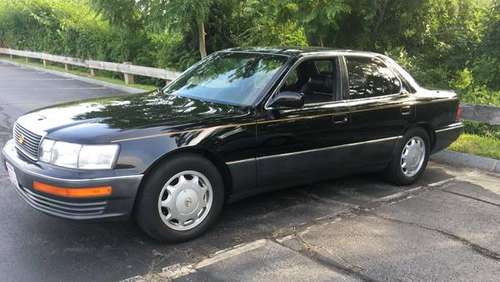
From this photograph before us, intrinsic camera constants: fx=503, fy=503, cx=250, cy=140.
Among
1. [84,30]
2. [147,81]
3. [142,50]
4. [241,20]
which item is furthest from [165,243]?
[84,30]

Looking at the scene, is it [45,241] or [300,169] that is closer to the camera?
[45,241]

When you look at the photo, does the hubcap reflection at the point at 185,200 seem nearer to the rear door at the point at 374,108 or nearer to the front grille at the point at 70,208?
the front grille at the point at 70,208

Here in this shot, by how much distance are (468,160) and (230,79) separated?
396 centimetres

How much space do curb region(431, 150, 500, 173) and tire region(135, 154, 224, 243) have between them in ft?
14.0

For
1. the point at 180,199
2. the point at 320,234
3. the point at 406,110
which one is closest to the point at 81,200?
the point at 180,199

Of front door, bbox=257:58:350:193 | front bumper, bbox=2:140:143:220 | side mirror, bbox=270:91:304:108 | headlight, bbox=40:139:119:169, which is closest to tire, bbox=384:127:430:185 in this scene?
front door, bbox=257:58:350:193

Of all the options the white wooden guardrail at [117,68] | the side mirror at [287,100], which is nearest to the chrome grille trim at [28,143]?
the side mirror at [287,100]

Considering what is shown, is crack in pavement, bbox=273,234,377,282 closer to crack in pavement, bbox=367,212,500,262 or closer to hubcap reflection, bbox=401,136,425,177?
crack in pavement, bbox=367,212,500,262

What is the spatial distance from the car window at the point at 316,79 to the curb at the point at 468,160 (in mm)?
2928

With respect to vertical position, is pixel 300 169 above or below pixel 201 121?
below

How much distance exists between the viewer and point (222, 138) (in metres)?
4.25

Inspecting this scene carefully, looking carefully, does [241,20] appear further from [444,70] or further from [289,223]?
[289,223]

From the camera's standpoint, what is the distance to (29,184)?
3.86m

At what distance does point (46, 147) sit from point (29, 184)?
320 millimetres
